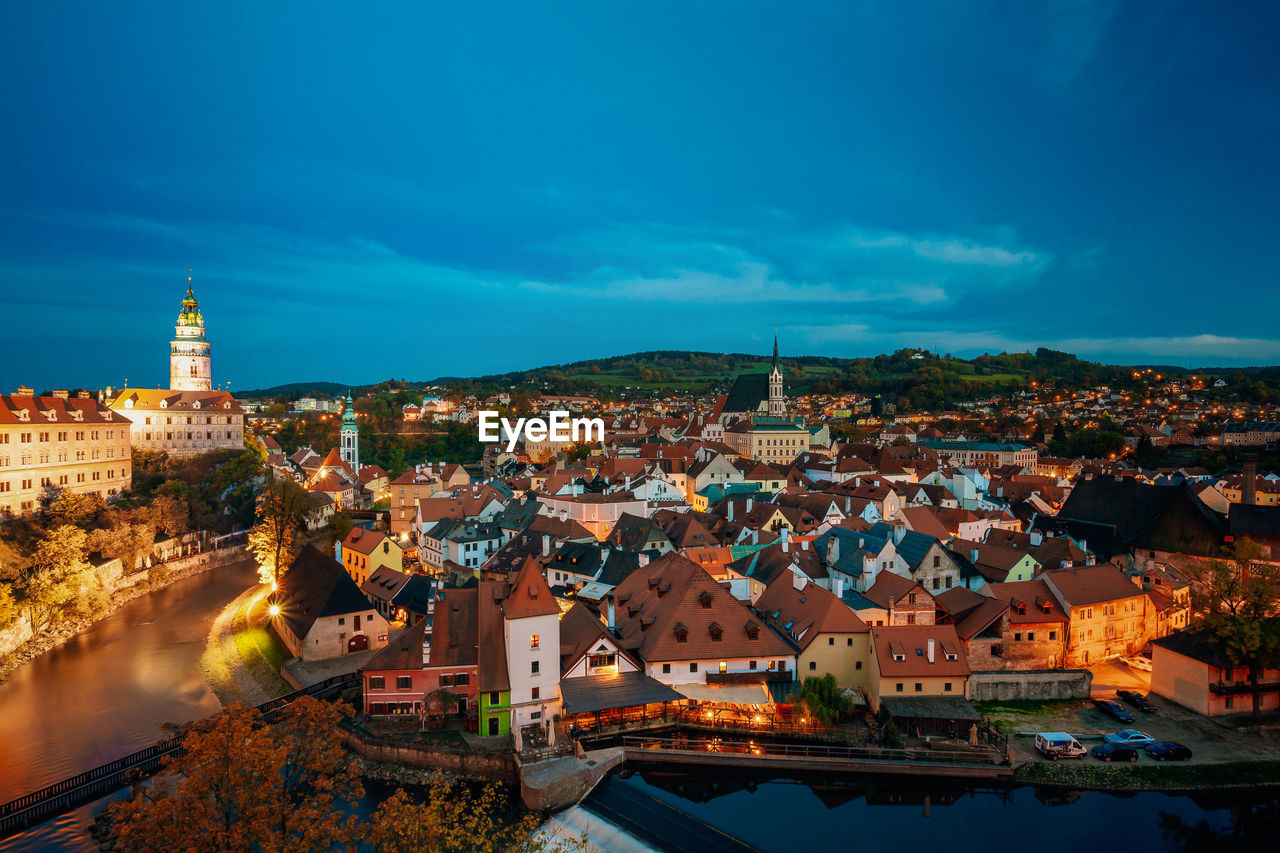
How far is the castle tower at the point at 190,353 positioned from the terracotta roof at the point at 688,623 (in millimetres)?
64474

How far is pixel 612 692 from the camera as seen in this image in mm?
24922

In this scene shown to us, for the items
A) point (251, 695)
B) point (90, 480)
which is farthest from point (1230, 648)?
point (90, 480)

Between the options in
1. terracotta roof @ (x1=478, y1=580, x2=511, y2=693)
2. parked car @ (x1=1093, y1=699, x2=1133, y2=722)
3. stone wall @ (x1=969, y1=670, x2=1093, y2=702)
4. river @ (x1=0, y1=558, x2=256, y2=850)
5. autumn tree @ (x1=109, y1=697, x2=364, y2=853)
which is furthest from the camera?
stone wall @ (x1=969, y1=670, x2=1093, y2=702)

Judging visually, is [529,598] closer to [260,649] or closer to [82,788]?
[82,788]

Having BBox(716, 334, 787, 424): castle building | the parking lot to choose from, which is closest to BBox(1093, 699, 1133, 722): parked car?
the parking lot

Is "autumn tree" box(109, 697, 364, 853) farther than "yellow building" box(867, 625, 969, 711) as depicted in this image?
No

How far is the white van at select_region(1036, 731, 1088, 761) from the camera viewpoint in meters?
23.1

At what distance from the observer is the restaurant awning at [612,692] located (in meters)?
24.1

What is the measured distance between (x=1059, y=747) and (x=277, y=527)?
4059 centimetres

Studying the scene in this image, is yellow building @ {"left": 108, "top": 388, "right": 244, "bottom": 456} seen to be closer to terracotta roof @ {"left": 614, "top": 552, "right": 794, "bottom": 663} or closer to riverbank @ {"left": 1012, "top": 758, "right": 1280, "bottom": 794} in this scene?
terracotta roof @ {"left": 614, "top": 552, "right": 794, "bottom": 663}

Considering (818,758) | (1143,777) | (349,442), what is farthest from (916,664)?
(349,442)

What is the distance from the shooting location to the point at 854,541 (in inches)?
1433

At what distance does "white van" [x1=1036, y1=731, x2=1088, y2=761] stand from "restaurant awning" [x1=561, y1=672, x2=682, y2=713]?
38.6 ft

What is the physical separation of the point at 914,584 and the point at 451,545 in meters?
28.3
